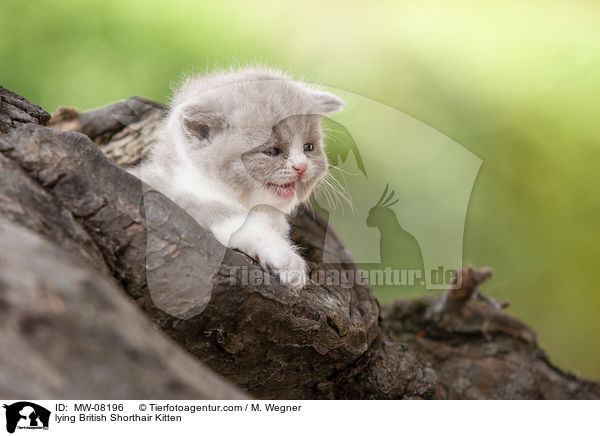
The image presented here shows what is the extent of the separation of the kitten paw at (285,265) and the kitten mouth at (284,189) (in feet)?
0.86

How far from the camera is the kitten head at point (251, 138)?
1296 mm

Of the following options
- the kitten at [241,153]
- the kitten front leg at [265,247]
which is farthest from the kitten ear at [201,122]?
the kitten front leg at [265,247]

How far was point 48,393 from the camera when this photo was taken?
54 centimetres

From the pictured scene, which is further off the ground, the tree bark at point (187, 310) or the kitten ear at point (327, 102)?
the kitten ear at point (327, 102)

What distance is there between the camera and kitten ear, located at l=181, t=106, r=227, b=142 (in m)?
1.31

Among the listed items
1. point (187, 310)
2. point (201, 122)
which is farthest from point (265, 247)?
point (201, 122)

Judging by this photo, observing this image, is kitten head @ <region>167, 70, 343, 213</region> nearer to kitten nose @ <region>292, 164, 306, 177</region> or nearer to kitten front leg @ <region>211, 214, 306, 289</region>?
kitten nose @ <region>292, 164, 306, 177</region>

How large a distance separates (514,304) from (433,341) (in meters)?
0.66

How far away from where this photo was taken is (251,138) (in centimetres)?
130

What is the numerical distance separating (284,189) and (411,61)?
0.97m

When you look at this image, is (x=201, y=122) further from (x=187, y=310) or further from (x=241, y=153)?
(x=187, y=310)
